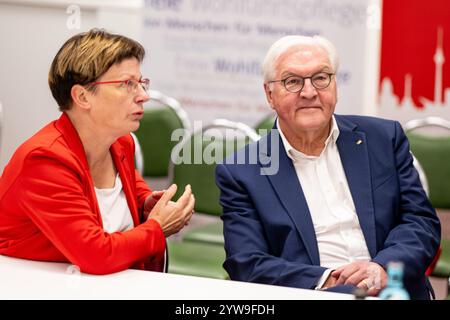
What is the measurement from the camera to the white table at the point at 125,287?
81.8 inches

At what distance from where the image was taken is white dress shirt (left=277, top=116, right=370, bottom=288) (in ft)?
9.23

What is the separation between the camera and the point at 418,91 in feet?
16.8

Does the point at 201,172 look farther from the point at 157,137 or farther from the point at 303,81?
the point at 303,81

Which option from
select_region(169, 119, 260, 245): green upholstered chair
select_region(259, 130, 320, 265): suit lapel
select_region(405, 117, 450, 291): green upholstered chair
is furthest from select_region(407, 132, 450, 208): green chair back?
select_region(259, 130, 320, 265): suit lapel

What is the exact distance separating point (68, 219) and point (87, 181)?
8.0 inches

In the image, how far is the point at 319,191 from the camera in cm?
286

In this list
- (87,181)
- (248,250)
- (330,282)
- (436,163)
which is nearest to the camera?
(87,181)

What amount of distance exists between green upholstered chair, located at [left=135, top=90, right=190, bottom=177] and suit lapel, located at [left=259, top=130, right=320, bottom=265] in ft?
5.83

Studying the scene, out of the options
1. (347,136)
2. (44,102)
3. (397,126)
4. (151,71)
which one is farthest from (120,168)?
(44,102)

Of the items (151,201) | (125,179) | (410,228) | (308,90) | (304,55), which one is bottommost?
(410,228)

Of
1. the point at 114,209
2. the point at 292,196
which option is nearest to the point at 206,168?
the point at 292,196

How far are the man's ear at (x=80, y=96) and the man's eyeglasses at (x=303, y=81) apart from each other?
0.78 meters

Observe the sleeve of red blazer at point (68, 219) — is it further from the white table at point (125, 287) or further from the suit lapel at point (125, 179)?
the suit lapel at point (125, 179)
